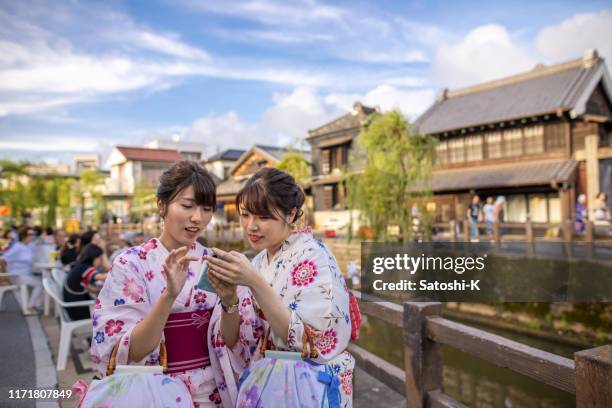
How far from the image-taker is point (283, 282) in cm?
179

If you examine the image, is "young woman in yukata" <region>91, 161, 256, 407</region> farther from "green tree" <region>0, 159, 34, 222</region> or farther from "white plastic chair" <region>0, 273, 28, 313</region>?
"green tree" <region>0, 159, 34, 222</region>

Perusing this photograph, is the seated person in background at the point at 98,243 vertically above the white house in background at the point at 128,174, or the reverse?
the white house in background at the point at 128,174

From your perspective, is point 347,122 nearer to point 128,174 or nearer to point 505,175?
point 505,175

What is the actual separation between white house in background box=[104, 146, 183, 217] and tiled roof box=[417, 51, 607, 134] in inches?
1105

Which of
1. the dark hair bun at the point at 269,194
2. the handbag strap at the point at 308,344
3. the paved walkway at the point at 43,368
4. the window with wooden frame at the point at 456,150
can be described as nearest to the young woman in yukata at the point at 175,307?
the dark hair bun at the point at 269,194

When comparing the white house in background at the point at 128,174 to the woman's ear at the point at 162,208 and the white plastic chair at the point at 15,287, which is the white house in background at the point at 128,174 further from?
the woman's ear at the point at 162,208

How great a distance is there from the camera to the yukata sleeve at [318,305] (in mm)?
1640

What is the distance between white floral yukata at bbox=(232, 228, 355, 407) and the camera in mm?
1649

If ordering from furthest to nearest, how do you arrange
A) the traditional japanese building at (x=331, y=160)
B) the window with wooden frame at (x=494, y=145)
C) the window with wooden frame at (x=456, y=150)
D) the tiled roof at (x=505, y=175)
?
the traditional japanese building at (x=331, y=160) < the window with wooden frame at (x=456, y=150) < the window with wooden frame at (x=494, y=145) < the tiled roof at (x=505, y=175)

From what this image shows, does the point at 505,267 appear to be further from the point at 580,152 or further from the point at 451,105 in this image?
the point at 451,105

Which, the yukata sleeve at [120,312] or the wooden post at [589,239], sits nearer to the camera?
the yukata sleeve at [120,312]

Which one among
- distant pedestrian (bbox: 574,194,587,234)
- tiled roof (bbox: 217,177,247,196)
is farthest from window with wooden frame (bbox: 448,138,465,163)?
tiled roof (bbox: 217,177,247,196)

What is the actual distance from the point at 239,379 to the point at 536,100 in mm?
19683

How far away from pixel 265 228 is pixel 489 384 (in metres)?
8.54
